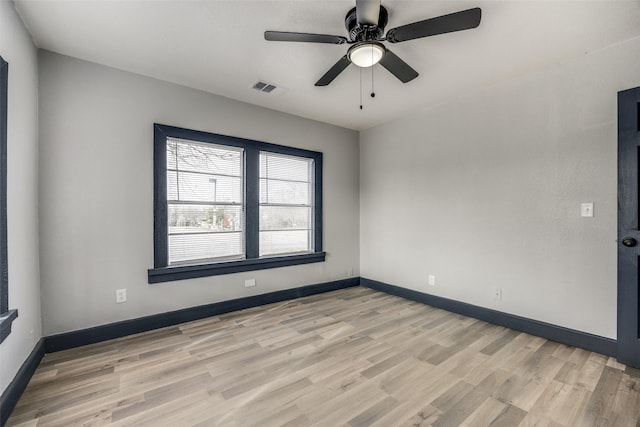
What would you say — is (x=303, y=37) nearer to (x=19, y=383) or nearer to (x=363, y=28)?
(x=363, y=28)

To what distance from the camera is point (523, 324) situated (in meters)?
2.93

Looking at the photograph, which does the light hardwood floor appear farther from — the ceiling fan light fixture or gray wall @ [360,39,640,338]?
the ceiling fan light fixture

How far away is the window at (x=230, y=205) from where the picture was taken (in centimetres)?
311

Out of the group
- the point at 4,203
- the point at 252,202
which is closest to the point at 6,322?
the point at 4,203

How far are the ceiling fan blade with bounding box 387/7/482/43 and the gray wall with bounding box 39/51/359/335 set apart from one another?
7.57 feet

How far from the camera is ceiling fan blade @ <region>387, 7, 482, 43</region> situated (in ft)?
5.60

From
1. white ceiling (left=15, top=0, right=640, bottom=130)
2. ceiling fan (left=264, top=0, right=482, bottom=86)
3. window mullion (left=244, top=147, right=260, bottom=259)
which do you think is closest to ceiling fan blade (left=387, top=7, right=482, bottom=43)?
ceiling fan (left=264, top=0, right=482, bottom=86)

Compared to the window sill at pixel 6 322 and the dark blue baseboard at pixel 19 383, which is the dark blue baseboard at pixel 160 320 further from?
the window sill at pixel 6 322

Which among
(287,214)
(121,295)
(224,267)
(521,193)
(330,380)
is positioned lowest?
(330,380)

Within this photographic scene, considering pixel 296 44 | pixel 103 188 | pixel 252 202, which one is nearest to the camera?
pixel 296 44

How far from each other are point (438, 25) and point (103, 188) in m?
3.08

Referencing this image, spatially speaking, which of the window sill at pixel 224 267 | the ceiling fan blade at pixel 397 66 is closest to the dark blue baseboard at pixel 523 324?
the window sill at pixel 224 267

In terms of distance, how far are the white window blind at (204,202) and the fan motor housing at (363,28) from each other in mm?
2104

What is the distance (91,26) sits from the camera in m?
2.20
